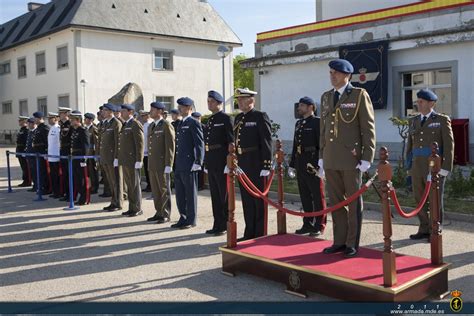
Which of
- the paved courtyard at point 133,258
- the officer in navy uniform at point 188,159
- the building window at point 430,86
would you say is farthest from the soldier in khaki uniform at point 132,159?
the building window at point 430,86

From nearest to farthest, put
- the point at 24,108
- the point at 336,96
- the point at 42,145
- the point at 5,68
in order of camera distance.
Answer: the point at 336,96 < the point at 42,145 < the point at 24,108 < the point at 5,68

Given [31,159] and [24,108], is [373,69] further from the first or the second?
[24,108]

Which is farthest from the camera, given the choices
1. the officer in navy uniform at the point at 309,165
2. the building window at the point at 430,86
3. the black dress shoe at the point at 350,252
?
the building window at the point at 430,86

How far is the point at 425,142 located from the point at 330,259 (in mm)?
2470

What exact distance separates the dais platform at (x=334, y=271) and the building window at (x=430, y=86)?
1056 centimetres

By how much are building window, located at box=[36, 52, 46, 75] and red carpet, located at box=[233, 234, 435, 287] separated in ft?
95.5

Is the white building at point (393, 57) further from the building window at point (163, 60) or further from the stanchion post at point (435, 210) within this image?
the building window at point (163, 60)

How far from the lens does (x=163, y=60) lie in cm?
3206

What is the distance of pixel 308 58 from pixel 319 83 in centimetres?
→ 96

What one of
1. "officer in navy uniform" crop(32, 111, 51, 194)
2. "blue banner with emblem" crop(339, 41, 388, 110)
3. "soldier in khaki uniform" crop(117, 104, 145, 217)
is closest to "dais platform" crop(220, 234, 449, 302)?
"soldier in khaki uniform" crop(117, 104, 145, 217)

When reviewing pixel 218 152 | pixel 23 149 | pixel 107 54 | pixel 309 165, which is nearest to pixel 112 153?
pixel 218 152

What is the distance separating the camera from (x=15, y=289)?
507cm

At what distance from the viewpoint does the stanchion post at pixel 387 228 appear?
4.09 meters

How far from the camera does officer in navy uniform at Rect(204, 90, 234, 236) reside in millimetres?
7234
